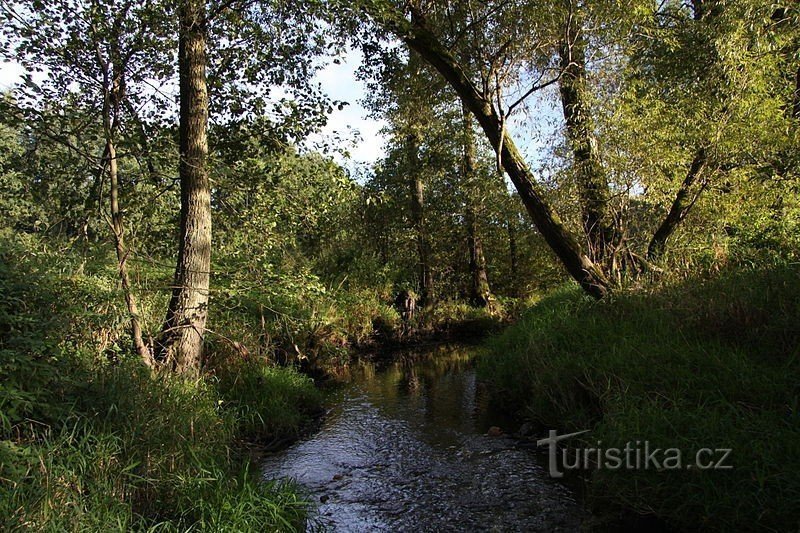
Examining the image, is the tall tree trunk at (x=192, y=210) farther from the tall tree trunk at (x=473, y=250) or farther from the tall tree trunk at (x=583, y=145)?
the tall tree trunk at (x=473, y=250)

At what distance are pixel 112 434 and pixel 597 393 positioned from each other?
4469mm

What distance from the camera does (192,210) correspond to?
6.62m

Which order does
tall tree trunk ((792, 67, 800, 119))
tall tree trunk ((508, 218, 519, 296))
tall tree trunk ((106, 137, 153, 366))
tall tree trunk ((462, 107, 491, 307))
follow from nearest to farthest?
tall tree trunk ((106, 137, 153, 366)) < tall tree trunk ((792, 67, 800, 119)) < tall tree trunk ((462, 107, 491, 307)) < tall tree trunk ((508, 218, 519, 296))

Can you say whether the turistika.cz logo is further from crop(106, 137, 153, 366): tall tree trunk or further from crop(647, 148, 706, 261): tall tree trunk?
crop(106, 137, 153, 366): tall tree trunk

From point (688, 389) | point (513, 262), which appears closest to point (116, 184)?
point (688, 389)

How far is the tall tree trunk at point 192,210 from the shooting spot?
21.0 ft

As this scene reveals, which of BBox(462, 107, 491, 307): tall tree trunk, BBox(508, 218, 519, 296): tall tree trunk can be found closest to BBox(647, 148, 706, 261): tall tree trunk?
BBox(462, 107, 491, 307): tall tree trunk

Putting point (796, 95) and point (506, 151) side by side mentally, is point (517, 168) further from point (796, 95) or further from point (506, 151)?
point (796, 95)

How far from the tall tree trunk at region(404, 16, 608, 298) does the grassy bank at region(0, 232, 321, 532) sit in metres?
5.59

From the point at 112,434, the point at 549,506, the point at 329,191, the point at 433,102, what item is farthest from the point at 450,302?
the point at 112,434

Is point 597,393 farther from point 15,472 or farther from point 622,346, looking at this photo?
point 15,472

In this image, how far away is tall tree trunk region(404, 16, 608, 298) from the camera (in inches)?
331

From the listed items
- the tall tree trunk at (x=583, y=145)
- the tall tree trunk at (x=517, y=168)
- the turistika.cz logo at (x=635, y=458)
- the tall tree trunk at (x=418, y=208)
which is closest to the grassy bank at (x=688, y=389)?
the turistika.cz logo at (x=635, y=458)

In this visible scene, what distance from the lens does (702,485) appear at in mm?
3645
